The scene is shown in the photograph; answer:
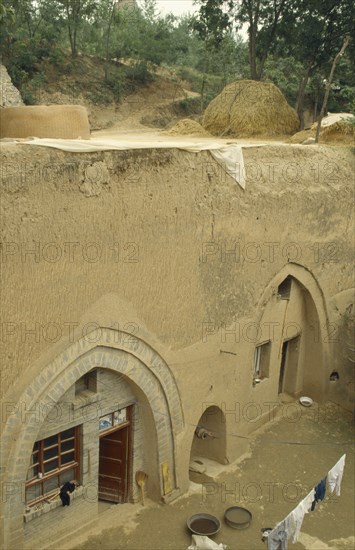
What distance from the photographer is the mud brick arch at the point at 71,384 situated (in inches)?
329

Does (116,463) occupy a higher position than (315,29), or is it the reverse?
(315,29)

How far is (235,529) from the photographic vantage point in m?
10.6

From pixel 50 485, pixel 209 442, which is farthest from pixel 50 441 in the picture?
pixel 209 442

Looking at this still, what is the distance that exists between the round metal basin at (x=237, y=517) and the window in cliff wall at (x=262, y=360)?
3378mm

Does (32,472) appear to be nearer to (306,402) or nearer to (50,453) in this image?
(50,453)

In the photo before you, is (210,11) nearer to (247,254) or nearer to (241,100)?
(241,100)

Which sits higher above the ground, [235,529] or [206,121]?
[206,121]

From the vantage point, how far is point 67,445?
31.6 ft

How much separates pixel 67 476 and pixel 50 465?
0.47 metres

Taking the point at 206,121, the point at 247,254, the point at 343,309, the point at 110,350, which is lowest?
the point at 343,309

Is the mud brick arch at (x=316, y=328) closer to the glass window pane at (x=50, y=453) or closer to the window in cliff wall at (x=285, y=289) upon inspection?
the window in cliff wall at (x=285, y=289)

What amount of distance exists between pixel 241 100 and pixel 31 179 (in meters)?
10.6

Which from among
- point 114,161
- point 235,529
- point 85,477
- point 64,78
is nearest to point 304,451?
point 235,529

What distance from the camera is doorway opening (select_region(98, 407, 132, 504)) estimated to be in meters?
10.6
